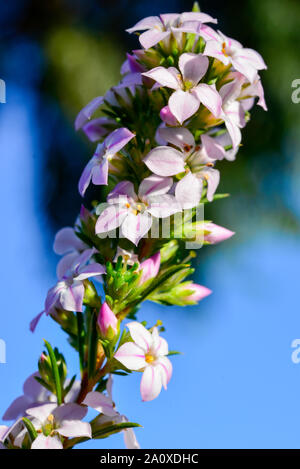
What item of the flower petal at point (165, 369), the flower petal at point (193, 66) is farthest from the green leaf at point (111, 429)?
the flower petal at point (193, 66)

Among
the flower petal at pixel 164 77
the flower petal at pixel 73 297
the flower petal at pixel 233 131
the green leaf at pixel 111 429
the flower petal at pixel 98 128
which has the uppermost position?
the flower petal at pixel 98 128

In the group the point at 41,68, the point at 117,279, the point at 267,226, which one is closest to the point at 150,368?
the point at 117,279

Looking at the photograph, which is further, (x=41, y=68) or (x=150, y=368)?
(x=41, y=68)

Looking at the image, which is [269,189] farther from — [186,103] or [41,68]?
[186,103]

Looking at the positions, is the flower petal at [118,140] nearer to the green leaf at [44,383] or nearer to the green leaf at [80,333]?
the green leaf at [80,333]

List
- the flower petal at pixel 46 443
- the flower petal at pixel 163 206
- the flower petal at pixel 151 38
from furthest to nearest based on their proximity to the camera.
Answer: the flower petal at pixel 151 38
the flower petal at pixel 163 206
the flower petal at pixel 46 443
